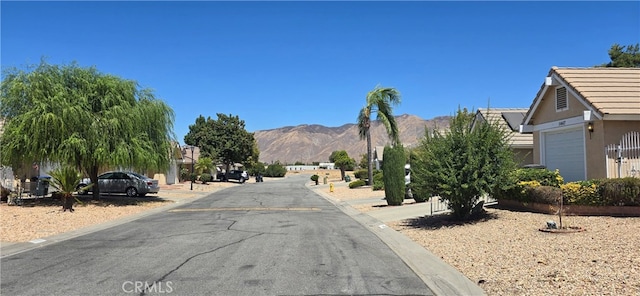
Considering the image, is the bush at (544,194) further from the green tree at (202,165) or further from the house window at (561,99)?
the green tree at (202,165)

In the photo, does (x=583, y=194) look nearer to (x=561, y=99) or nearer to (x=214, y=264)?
(x=561, y=99)

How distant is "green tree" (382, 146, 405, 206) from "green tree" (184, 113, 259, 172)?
43105mm

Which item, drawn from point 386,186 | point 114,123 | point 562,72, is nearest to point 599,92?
point 562,72

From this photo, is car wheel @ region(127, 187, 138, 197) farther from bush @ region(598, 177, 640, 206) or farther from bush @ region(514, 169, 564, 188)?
bush @ region(598, 177, 640, 206)

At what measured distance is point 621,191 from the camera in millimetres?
11836

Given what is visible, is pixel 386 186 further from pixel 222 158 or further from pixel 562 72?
pixel 222 158

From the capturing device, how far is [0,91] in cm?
2112

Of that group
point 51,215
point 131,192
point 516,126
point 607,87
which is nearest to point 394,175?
point 607,87

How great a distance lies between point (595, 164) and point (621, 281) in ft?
34.4

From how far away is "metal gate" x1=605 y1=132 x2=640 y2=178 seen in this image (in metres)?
15.0

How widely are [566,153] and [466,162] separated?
7.01 meters

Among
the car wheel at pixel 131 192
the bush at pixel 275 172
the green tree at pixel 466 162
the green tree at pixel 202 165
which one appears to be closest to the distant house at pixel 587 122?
the green tree at pixel 466 162

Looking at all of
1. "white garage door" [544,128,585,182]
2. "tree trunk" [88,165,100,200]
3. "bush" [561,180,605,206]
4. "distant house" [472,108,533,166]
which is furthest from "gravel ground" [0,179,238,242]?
"distant house" [472,108,533,166]

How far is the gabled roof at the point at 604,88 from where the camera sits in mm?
15320
